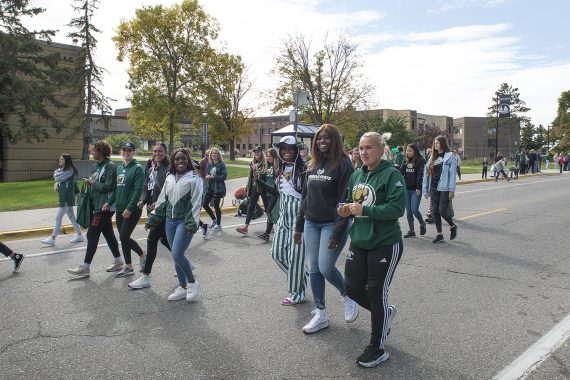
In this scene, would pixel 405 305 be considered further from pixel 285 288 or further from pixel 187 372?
pixel 187 372

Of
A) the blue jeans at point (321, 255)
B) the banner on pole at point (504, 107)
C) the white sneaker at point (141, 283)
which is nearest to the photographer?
the blue jeans at point (321, 255)

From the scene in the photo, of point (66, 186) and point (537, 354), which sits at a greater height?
point (66, 186)

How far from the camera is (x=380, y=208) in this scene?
346 centimetres

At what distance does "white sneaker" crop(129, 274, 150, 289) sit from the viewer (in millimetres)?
5656

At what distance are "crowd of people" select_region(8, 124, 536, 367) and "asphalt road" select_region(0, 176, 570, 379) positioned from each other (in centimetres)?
24

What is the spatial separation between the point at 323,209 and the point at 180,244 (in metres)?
1.72

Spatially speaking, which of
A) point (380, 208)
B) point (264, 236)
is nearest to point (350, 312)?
point (380, 208)

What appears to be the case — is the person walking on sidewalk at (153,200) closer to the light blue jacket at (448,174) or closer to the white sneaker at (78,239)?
the white sneaker at (78,239)

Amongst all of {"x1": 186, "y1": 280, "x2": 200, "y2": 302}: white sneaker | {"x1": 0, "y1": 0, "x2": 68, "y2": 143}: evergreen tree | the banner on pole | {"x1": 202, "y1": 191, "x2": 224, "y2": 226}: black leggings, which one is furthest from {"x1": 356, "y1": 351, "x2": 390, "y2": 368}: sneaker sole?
the banner on pole

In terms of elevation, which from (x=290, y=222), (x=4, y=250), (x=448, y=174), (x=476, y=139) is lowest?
(x=4, y=250)

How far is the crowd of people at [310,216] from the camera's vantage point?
3588 mm

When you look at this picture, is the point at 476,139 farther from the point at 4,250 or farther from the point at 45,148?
the point at 4,250

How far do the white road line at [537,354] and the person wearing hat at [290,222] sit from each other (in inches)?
80.4

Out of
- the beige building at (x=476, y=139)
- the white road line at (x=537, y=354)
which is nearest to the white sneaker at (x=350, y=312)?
the white road line at (x=537, y=354)
